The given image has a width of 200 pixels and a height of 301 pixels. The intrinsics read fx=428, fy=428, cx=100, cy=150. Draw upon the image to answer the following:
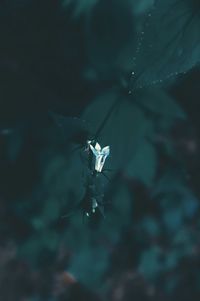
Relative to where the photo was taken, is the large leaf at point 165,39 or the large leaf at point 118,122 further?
the large leaf at point 118,122

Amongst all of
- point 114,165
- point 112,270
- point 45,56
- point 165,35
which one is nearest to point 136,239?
point 112,270

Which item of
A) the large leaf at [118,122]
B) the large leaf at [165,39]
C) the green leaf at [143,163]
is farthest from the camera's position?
the green leaf at [143,163]

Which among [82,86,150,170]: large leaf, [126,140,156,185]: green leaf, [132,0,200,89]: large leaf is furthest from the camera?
[126,140,156,185]: green leaf

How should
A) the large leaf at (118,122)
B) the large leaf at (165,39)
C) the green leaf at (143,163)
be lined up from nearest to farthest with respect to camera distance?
the large leaf at (165,39) < the large leaf at (118,122) < the green leaf at (143,163)

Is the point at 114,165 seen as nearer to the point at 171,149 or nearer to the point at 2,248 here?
the point at 171,149

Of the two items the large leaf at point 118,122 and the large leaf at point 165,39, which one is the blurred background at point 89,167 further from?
the large leaf at point 165,39

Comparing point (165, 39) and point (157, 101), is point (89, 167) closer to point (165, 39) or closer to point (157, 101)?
point (165, 39)

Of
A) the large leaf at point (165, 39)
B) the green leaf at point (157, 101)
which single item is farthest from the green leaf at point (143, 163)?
the large leaf at point (165, 39)

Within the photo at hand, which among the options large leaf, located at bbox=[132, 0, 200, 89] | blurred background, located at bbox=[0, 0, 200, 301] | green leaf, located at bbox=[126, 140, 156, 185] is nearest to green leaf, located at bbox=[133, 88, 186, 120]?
blurred background, located at bbox=[0, 0, 200, 301]

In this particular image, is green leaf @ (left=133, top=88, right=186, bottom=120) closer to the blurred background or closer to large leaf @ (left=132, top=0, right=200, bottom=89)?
the blurred background

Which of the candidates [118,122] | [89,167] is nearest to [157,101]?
[118,122]
